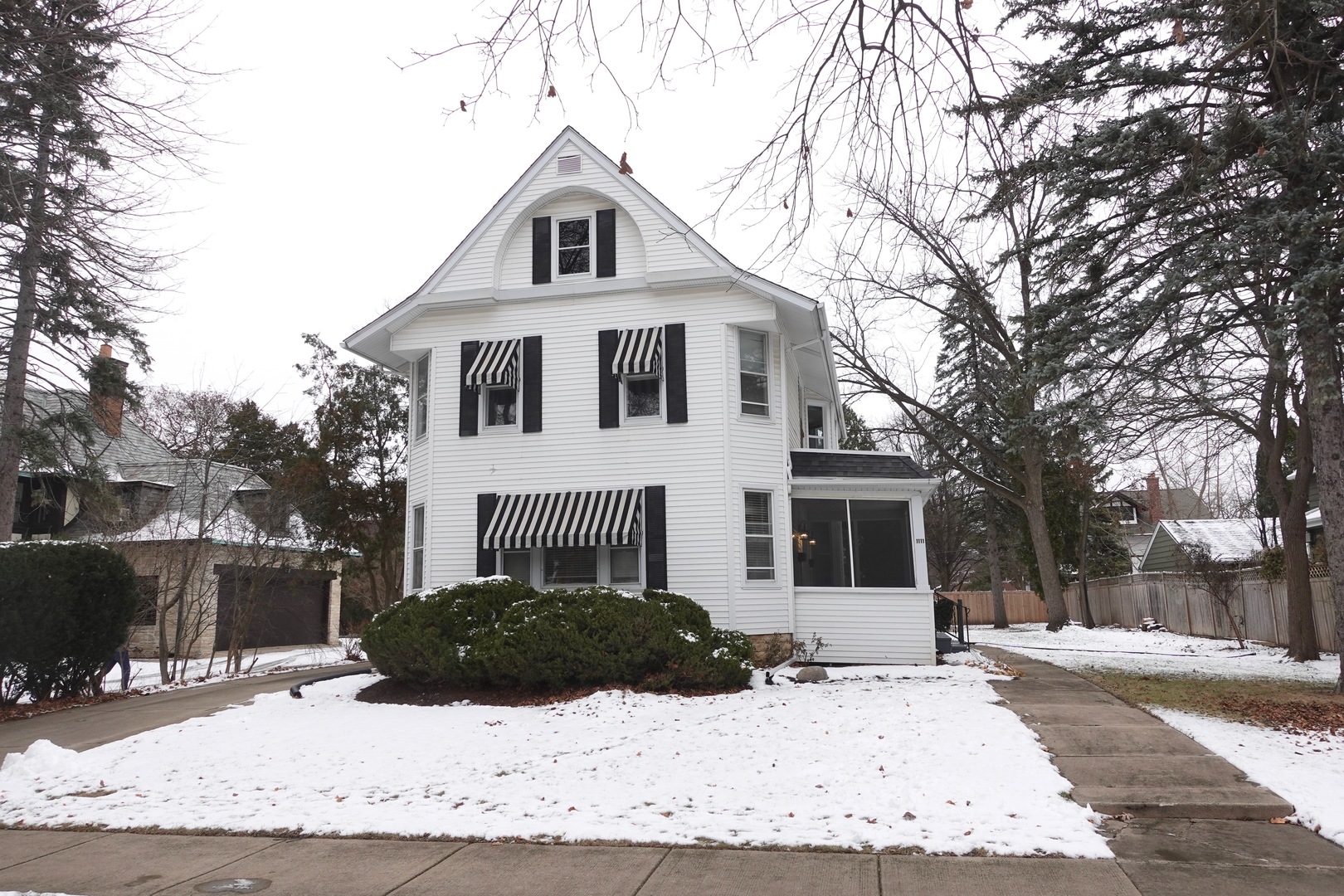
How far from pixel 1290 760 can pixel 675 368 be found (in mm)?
10251

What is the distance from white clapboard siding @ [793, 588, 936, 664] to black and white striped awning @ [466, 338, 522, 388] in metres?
6.36

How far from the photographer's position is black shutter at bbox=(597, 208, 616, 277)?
53.0 ft

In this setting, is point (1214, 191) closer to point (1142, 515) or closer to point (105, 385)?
point (105, 385)

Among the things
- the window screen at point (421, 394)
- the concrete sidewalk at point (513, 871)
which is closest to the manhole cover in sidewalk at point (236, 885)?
the concrete sidewalk at point (513, 871)

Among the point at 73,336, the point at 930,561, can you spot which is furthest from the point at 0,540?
the point at 930,561

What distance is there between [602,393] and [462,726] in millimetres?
7023

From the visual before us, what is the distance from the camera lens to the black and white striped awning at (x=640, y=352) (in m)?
15.3

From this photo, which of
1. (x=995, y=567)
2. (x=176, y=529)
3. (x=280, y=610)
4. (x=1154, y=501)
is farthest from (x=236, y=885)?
(x=1154, y=501)

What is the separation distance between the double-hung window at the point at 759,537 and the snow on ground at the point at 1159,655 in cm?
560

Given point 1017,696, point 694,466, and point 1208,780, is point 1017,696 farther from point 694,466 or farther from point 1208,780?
point 694,466

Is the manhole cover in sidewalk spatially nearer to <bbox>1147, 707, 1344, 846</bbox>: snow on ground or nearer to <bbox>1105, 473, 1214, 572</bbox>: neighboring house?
<bbox>1147, 707, 1344, 846</bbox>: snow on ground

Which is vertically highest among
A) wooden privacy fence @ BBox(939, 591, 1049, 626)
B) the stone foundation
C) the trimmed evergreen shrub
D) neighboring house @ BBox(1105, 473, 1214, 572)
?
neighboring house @ BBox(1105, 473, 1214, 572)

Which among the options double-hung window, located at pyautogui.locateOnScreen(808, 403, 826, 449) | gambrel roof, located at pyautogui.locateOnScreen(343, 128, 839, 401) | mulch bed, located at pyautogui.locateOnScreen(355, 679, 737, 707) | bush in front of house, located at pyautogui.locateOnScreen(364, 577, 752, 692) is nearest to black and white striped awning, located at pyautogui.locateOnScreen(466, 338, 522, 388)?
gambrel roof, located at pyautogui.locateOnScreen(343, 128, 839, 401)

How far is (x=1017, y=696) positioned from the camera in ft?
37.1
